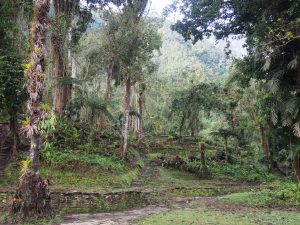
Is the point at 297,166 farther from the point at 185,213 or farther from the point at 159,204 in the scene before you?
the point at 185,213

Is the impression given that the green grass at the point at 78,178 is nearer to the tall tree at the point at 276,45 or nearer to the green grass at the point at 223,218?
the green grass at the point at 223,218

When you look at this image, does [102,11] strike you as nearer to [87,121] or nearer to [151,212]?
[87,121]

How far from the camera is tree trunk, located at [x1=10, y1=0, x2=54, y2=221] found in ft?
33.6

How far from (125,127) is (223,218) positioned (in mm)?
14087

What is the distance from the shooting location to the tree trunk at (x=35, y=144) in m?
10.2

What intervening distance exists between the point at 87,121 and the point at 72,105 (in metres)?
3.06

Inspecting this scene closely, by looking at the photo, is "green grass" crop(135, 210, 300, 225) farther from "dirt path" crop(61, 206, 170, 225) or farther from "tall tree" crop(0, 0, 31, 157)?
"tall tree" crop(0, 0, 31, 157)

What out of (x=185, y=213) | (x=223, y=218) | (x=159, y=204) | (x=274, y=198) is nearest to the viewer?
(x=223, y=218)

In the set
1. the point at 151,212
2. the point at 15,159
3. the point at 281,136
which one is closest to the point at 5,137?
the point at 15,159

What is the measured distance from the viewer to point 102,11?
2725 cm

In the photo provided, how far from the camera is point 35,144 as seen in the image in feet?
36.2

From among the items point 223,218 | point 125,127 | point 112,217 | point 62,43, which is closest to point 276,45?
point 223,218

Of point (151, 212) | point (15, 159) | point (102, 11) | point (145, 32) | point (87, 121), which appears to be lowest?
point (151, 212)

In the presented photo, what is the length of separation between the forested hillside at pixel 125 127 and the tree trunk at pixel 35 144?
0.03 m
